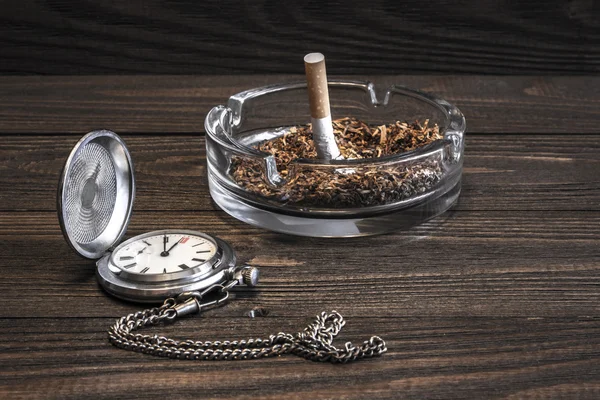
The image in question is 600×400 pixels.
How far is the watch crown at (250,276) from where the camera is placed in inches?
45.1

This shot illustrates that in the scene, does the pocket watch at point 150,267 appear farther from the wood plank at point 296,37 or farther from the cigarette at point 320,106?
the wood plank at point 296,37

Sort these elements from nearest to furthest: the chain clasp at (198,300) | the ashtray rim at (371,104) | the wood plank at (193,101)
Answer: the chain clasp at (198,300), the ashtray rim at (371,104), the wood plank at (193,101)

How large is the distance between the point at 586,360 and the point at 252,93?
2.52ft

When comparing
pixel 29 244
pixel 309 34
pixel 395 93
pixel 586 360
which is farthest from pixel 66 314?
pixel 309 34

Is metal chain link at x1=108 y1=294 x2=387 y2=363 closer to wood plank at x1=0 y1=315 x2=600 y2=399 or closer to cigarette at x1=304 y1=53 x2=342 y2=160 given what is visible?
wood plank at x1=0 y1=315 x2=600 y2=399

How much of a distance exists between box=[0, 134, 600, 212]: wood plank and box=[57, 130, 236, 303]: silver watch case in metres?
0.15

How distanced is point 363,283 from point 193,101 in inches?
32.2

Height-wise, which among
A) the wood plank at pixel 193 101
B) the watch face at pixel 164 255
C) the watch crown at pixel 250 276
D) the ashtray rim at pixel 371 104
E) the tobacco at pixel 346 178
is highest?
the ashtray rim at pixel 371 104

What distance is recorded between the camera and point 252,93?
158 cm

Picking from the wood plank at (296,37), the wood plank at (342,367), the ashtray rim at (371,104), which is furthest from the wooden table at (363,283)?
the wood plank at (296,37)

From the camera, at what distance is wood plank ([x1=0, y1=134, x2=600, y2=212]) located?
1412mm

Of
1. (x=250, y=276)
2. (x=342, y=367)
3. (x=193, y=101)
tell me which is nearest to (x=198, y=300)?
(x=250, y=276)

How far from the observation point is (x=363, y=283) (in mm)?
1171

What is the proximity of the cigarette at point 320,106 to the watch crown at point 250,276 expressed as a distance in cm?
28
